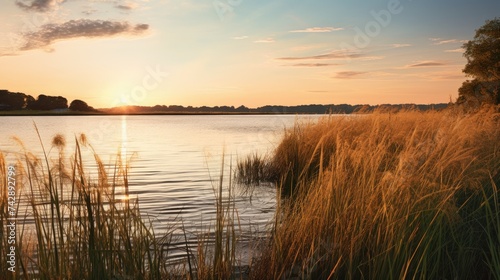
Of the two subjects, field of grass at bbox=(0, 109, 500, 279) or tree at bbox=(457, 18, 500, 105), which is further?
tree at bbox=(457, 18, 500, 105)

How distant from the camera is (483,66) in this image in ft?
102

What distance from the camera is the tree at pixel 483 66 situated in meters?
30.5

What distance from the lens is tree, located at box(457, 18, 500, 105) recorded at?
100ft

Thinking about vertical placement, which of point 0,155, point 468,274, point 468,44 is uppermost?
point 468,44

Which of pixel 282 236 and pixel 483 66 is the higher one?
pixel 483 66

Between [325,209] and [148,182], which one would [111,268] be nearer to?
[325,209]

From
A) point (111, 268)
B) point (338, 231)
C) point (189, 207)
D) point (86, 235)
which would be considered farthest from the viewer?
point (189, 207)

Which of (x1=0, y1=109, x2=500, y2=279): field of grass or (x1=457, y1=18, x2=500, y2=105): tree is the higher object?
(x1=457, y1=18, x2=500, y2=105): tree

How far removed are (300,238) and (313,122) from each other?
39.6 feet

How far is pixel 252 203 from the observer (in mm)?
12414

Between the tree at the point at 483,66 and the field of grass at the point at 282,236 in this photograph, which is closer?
the field of grass at the point at 282,236

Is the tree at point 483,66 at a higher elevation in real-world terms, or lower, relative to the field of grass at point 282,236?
higher

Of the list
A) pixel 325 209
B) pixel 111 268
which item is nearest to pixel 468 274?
pixel 325 209

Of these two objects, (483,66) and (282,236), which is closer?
(282,236)
